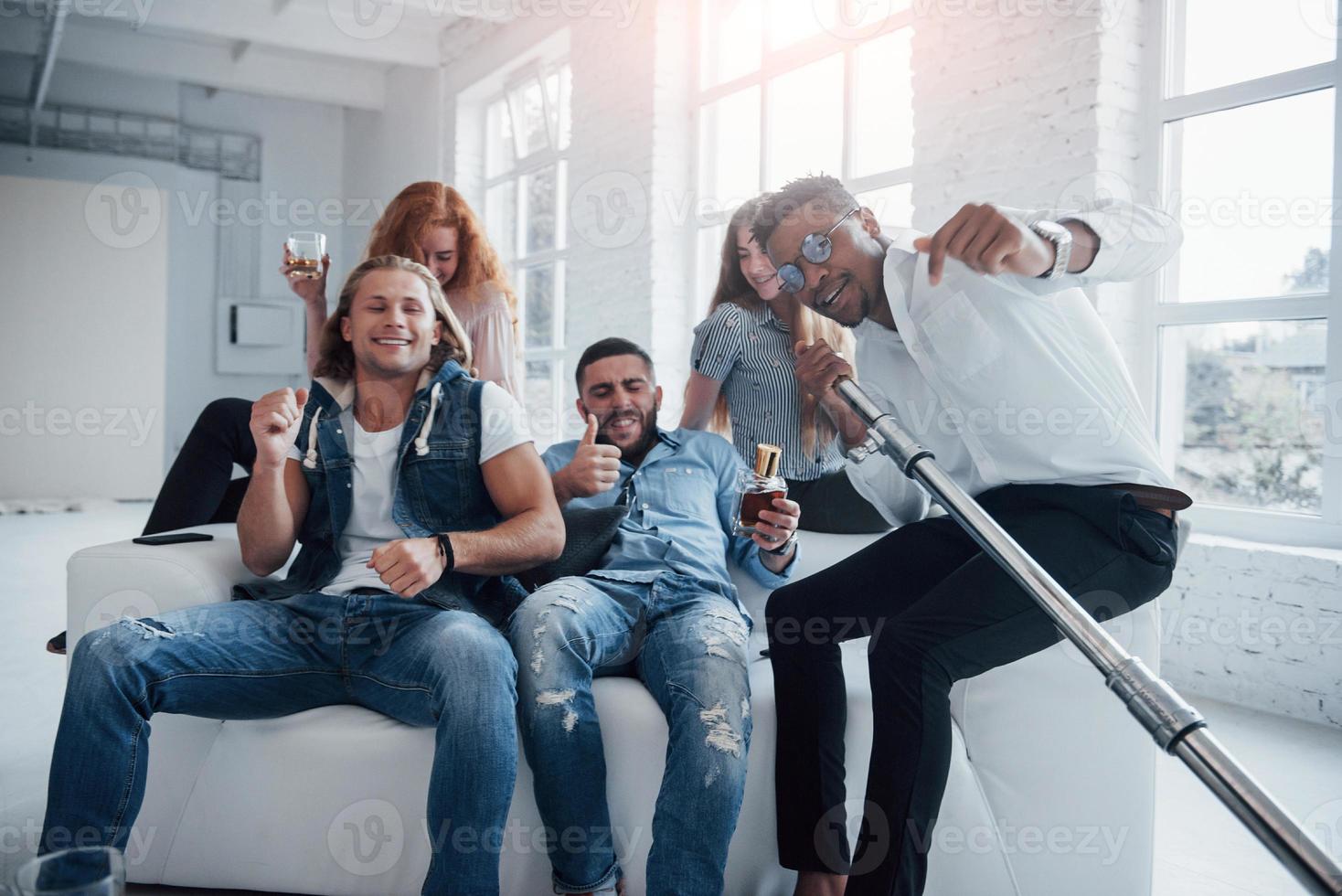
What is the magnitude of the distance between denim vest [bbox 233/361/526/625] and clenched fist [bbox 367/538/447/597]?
0.83 ft

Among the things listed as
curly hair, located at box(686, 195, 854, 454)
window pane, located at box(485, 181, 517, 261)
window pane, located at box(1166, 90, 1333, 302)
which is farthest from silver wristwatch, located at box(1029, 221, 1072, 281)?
window pane, located at box(485, 181, 517, 261)

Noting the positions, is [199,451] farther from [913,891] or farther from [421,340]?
[913,891]

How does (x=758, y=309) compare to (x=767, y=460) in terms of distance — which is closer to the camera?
(x=767, y=460)

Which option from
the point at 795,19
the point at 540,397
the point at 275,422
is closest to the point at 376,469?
the point at 275,422

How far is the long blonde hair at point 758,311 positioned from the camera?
2.63 meters

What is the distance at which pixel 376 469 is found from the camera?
1.94 meters

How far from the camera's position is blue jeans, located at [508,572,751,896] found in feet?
4.91

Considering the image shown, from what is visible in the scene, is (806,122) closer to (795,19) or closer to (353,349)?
(795,19)

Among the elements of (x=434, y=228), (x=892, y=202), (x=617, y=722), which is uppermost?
(x=892, y=202)

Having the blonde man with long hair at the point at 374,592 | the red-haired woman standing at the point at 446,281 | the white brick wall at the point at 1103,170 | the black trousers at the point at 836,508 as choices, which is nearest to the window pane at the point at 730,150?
the white brick wall at the point at 1103,170

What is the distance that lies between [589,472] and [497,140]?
5.42m

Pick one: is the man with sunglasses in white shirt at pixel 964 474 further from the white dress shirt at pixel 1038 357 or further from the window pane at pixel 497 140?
the window pane at pixel 497 140

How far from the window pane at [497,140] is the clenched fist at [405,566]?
5.69 m

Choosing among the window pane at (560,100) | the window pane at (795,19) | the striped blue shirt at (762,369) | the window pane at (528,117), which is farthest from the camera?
the window pane at (528,117)
